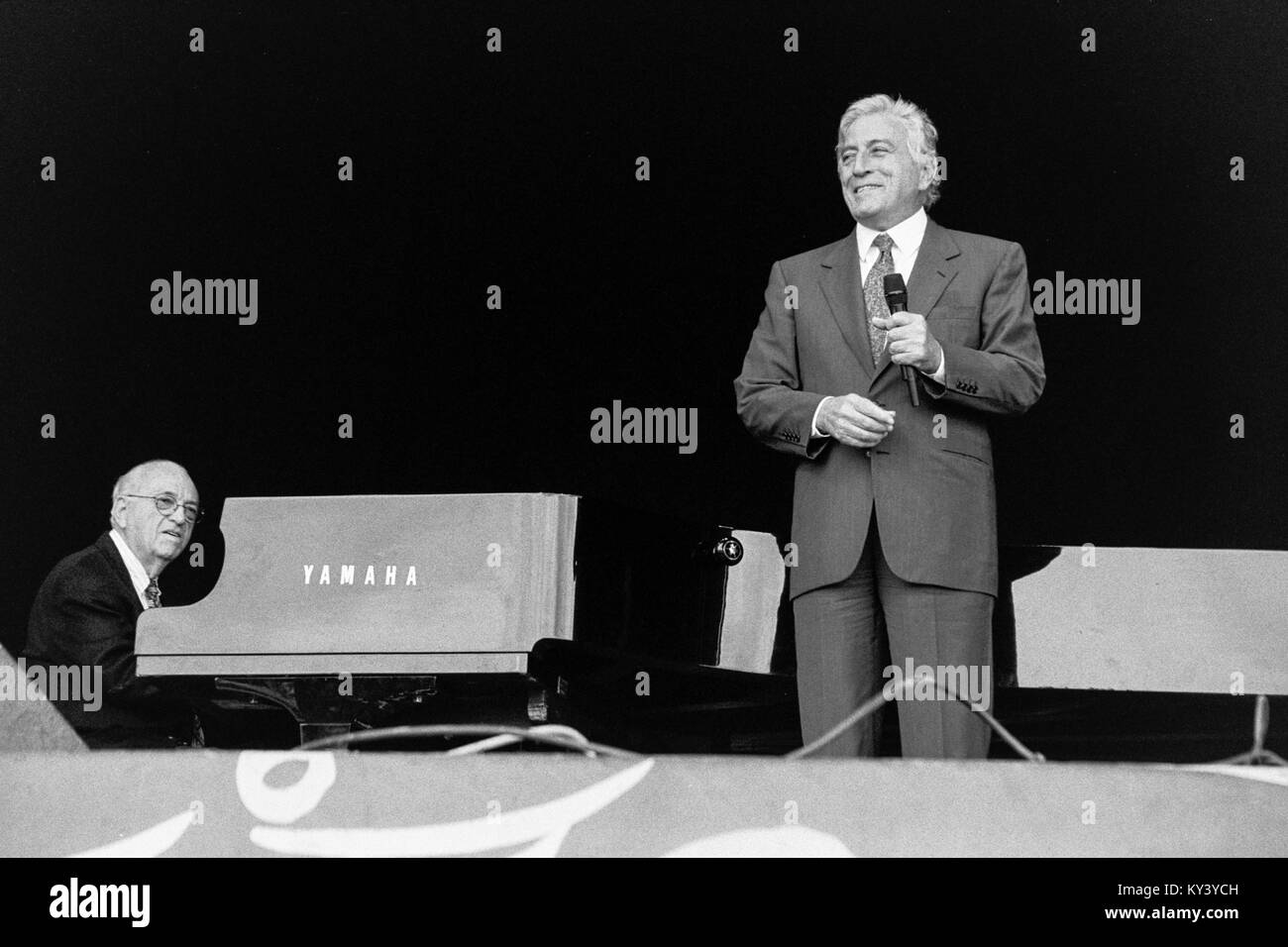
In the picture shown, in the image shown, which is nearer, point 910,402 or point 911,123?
point 910,402

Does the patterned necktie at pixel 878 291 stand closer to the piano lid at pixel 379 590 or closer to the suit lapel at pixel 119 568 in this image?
the piano lid at pixel 379 590

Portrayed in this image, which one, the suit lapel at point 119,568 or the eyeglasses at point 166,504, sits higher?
the eyeglasses at point 166,504

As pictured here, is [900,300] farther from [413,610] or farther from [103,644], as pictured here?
[103,644]

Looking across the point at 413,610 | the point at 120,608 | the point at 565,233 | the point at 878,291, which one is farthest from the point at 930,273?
the point at 120,608

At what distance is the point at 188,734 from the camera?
13.3 ft

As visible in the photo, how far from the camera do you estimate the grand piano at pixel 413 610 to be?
9.80 feet

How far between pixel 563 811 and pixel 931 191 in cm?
168

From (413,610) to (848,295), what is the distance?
37.7 inches

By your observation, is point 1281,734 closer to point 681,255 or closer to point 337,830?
point 681,255

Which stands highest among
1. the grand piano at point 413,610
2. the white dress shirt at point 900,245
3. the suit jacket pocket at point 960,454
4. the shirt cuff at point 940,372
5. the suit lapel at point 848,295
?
the white dress shirt at point 900,245

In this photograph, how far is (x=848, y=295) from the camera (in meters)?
2.90

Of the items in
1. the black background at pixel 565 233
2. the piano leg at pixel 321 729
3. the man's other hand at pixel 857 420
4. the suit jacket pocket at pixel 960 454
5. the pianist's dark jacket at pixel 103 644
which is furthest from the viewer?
the black background at pixel 565 233

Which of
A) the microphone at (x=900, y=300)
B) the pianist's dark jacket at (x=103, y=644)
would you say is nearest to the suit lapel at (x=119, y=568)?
the pianist's dark jacket at (x=103, y=644)

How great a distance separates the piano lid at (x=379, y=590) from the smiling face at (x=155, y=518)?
1.23m
